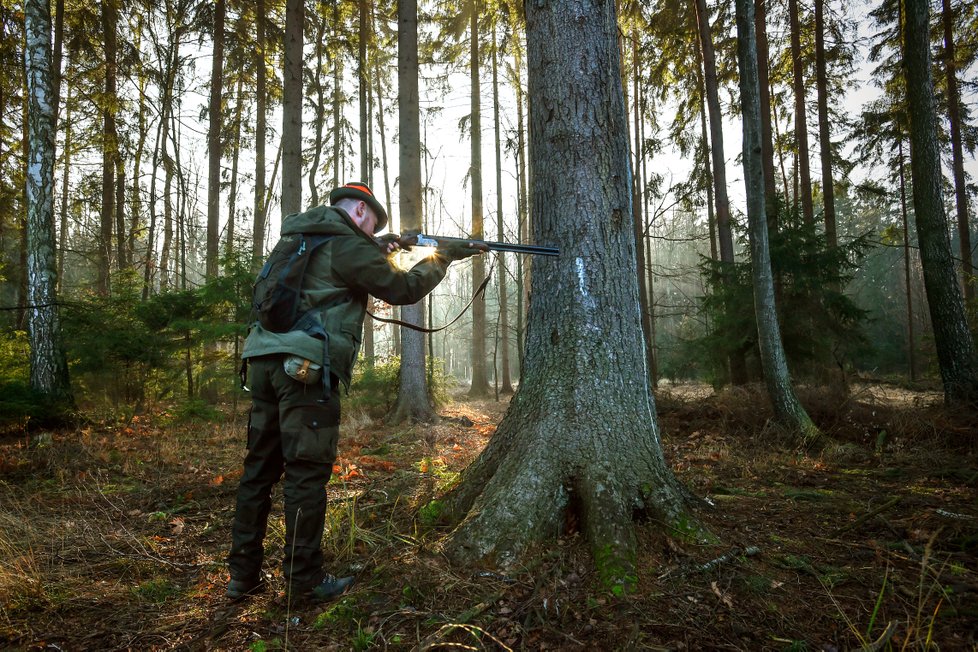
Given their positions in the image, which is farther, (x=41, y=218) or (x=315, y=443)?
(x=41, y=218)

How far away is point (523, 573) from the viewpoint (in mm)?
2570

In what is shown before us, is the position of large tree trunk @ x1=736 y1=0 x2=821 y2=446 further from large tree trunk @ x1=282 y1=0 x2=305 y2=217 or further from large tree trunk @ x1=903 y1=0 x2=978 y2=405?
large tree trunk @ x1=282 y1=0 x2=305 y2=217

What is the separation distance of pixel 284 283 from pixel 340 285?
0.32m

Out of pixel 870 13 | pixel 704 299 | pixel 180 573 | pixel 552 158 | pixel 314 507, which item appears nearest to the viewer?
pixel 314 507

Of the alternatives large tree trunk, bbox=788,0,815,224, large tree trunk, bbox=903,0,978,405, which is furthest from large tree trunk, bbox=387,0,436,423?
large tree trunk, bbox=788,0,815,224

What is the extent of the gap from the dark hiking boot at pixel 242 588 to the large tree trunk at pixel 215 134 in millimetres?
10960

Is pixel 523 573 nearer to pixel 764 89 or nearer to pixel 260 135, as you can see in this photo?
pixel 764 89

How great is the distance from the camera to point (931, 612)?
7.11 feet

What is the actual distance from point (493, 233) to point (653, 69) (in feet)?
25.9

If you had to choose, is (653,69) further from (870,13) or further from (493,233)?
(493,233)

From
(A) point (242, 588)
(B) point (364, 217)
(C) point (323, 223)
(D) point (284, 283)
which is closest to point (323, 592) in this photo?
(A) point (242, 588)

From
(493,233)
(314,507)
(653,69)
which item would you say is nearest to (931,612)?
(314,507)

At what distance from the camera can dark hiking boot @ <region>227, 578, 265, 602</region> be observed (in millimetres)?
2697

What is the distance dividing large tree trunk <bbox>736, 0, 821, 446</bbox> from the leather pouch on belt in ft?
20.4
